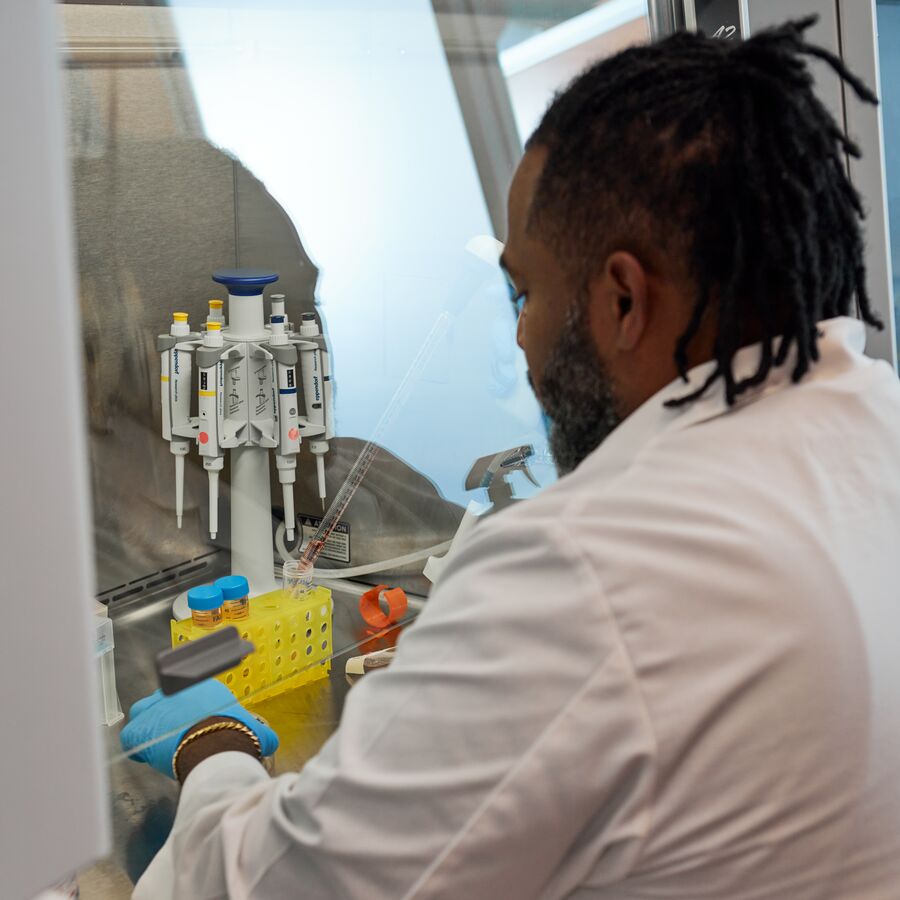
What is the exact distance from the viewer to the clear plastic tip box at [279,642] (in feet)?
3.96

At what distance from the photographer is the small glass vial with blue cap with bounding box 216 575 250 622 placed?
1.23 metres

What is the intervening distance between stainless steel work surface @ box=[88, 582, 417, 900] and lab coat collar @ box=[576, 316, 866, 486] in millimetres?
493

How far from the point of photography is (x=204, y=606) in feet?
3.88

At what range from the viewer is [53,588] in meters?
0.45

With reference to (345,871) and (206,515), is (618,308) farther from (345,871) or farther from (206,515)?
(206,515)

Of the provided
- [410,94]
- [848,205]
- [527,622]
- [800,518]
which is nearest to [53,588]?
[527,622]

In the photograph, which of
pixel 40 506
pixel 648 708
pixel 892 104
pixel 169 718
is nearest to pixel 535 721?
pixel 648 708

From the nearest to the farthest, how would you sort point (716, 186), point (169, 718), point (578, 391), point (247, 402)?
point (716, 186) < point (578, 391) < point (169, 718) < point (247, 402)

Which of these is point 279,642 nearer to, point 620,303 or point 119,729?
point 119,729

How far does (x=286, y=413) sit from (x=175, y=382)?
0.16m

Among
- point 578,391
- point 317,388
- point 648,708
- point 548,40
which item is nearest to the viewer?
point 648,708

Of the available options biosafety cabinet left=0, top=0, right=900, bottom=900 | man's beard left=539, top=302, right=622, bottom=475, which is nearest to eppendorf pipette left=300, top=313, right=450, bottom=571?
biosafety cabinet left=0, top=0, right=900, bottom=900

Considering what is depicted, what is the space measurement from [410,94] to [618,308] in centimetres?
75

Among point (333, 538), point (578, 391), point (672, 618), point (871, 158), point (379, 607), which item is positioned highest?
point (871, 158)
